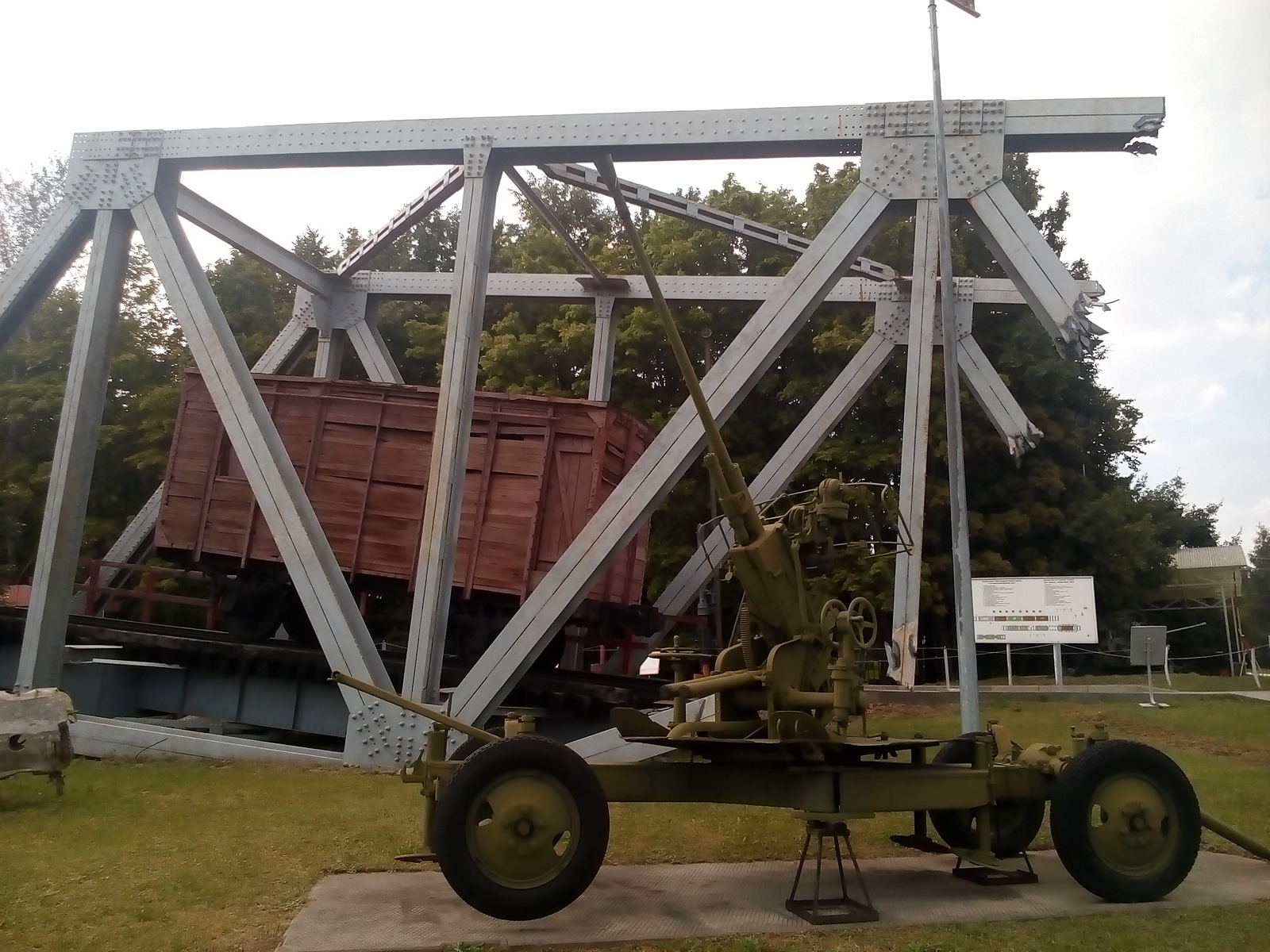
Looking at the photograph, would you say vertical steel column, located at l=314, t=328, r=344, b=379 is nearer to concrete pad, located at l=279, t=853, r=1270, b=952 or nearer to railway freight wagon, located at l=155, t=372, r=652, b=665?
railway freight wagon, located at l=155, t=372, r=652, b=665

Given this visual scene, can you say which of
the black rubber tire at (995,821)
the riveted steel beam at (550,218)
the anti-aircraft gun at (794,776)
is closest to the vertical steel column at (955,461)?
the black rubber tire at (995,821)

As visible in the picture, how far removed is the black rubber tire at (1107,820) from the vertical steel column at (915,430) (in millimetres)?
2920

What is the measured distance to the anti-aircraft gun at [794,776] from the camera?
5.61 m

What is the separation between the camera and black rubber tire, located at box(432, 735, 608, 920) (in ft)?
17.9

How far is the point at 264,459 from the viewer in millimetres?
11320

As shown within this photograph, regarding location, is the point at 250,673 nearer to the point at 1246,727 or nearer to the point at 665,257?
the point at 1246,727

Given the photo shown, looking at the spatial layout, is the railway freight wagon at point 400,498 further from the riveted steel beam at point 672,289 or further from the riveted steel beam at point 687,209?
the riveted steel beam at point 687,209

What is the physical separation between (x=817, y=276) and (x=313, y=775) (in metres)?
7.05

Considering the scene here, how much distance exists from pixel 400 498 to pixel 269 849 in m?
7.31

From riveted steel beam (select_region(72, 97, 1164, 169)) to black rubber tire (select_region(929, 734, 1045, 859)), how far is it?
6.21 m

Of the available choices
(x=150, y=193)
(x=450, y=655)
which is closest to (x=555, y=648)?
(x=450, y=655)

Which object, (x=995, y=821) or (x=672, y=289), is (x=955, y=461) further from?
(x=672, y=289)

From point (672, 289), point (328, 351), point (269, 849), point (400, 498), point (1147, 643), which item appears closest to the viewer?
point (269, 849)

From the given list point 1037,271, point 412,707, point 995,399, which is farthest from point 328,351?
point 412,707
